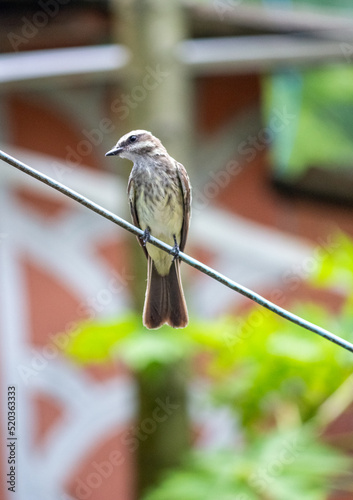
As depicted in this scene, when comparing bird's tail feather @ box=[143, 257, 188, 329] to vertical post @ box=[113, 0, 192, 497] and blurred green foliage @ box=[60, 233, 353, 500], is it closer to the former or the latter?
blurred green foliage @ box=[60, 233, 353, 500]

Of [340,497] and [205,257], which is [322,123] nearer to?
[205,257]

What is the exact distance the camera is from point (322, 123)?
5.38 m

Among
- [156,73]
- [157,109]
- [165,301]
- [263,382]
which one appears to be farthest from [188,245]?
[165,301]

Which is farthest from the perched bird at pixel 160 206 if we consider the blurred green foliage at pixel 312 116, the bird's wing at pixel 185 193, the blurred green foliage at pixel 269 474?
the blurred green foliage at pixel 312 116

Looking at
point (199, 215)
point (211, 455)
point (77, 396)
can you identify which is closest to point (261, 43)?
point (199, 215)

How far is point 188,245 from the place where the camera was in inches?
160

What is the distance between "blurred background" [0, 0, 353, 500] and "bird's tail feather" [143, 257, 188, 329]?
0.75m

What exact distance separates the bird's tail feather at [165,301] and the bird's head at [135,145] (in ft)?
1.04

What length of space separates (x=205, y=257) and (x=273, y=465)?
2.60m

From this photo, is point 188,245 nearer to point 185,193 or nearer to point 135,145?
point 185,193

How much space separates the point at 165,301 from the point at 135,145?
0.39 meters

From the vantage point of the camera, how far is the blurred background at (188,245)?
3119 mm

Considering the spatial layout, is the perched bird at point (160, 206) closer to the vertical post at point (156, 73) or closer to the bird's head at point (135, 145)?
the bird's head at point (135, 145)

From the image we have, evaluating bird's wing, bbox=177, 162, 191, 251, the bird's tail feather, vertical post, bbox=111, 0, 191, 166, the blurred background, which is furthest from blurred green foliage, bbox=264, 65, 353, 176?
the bird's tail feather
